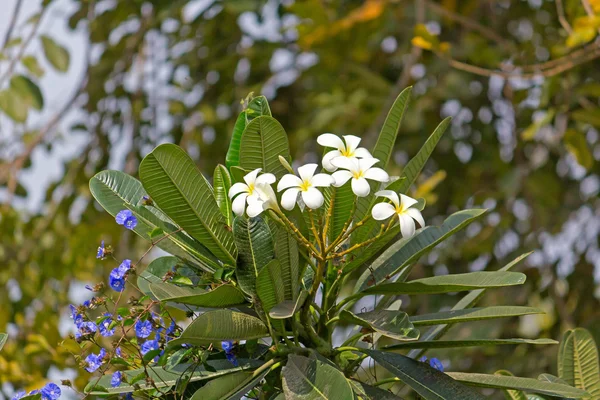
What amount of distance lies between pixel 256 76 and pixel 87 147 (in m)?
0.74

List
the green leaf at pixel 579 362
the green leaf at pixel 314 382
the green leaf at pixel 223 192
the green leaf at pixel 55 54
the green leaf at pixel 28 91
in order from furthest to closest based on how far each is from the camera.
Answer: the green leaf at pixel 55 54 → the green leaf at pixel 28 91 → the green leaf at pixel 579 362 → the green leaf at pixel 223 192 → the green leaf at pixel 314 382

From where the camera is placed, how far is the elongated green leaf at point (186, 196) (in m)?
0.77

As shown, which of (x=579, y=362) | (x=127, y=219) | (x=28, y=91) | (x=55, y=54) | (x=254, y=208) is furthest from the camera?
(x=55, y=54)

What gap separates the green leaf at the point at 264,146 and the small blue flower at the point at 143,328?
19 cm

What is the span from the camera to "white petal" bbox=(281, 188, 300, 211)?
28.9 inches

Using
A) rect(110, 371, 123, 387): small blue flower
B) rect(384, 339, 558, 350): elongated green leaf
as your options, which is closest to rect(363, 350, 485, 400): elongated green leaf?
rect(384, 339, 558, 350): elongated green leaf

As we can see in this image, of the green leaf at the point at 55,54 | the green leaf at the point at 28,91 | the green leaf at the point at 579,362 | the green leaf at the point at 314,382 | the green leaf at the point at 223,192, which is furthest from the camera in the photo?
the green leaf at the point at 55,54

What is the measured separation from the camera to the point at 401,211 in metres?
0.77

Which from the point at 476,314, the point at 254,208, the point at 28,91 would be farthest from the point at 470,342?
the point at 28,91

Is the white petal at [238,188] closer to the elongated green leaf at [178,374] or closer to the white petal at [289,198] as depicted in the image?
the white petal at [289,198]

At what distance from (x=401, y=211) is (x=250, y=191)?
0.14 m

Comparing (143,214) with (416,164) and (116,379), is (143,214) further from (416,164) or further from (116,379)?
(416,164)

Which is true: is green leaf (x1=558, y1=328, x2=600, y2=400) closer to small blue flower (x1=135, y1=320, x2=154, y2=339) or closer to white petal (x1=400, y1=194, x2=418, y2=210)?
white petal (x1=400, y1=194, x2=418, y2=210)

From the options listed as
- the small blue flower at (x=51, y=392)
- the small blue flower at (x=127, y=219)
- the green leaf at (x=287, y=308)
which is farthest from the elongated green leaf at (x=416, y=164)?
the small blue flower at (x=51, y=392)
